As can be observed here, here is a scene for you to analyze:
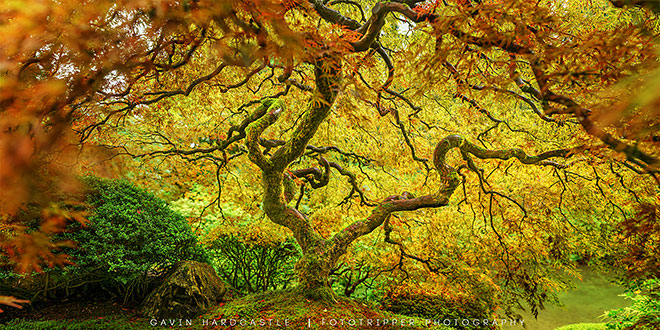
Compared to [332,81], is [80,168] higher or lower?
lower

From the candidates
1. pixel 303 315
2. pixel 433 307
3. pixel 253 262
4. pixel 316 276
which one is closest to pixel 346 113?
pixel 316 276

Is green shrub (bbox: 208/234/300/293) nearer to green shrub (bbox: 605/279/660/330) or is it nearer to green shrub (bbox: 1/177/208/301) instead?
green shrub (bbox: 1/177/208/301)

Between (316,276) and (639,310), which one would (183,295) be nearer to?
(316,276)

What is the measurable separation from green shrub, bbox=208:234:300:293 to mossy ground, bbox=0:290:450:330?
1.72 m

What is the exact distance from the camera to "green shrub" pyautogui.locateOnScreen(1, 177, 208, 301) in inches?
129

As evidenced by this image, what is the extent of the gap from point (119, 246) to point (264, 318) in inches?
67.7

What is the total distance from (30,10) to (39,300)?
4075mm

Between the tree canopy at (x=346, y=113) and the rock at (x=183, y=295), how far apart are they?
3.31 ft

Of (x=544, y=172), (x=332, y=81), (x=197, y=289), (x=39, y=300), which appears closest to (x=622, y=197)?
(x=544, y=172)

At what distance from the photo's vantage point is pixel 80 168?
3.82m

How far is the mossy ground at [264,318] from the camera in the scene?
109 inches

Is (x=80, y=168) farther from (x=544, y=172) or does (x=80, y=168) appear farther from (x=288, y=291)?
(x=544, y=172)

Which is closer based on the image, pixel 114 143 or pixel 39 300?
pixel 39 300

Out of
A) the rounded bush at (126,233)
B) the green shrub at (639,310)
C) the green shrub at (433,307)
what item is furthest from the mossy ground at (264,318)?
the green shrub at (639,310)
